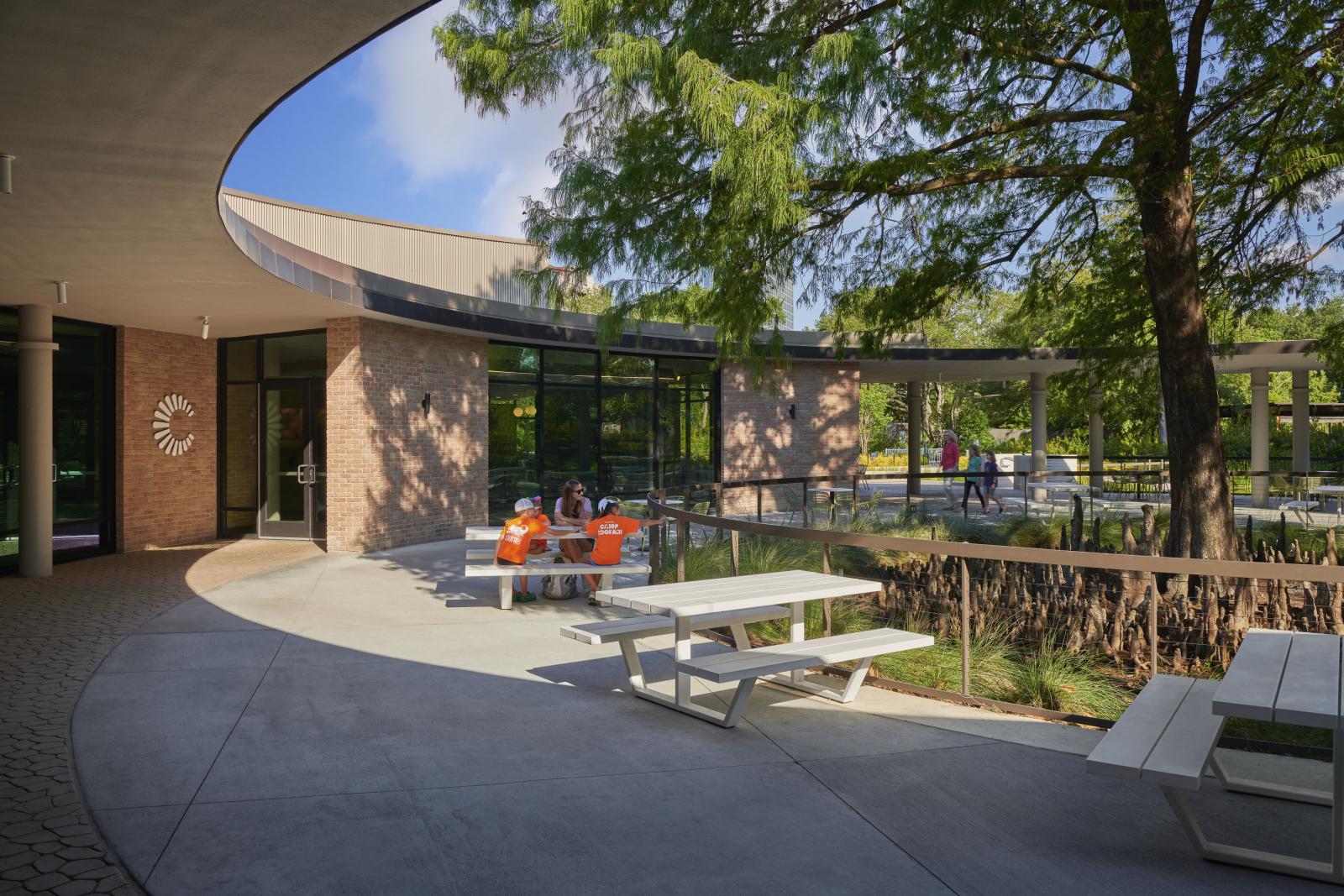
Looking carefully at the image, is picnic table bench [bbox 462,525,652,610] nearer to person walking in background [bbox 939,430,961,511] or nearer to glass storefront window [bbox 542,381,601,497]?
glass storefront window [bbox 542,381,601,497]

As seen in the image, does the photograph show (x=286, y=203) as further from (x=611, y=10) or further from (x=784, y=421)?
(x=611, y=10)

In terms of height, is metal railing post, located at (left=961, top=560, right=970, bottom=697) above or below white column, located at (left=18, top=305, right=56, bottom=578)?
below

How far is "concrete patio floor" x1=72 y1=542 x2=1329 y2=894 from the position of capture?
11.5 feet

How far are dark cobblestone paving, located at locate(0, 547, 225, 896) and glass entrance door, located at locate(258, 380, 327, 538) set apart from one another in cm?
196

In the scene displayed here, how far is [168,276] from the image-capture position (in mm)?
9359

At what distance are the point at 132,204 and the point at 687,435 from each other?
1370 centimetres

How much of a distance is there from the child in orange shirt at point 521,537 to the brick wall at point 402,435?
14.5 ft

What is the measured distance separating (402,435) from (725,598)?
898cm

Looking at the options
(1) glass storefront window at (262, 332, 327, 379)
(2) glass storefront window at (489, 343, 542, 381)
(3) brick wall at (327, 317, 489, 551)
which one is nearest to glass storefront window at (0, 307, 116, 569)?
Result: (1) glass storefront window at (262, 332, 327, 379)

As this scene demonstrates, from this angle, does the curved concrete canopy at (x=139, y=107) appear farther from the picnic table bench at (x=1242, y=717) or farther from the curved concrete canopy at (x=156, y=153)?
the picnic table bench at (x=1242, y=717)

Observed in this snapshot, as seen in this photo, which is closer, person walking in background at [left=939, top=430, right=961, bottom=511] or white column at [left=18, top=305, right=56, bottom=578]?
white column at [left=18, top=305, right=56, bottom=578]

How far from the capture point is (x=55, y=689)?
6.06 m

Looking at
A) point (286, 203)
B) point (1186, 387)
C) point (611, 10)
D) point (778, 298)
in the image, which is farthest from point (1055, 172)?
point (286, 203)

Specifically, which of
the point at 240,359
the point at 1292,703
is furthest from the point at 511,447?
the point at 1292,703
